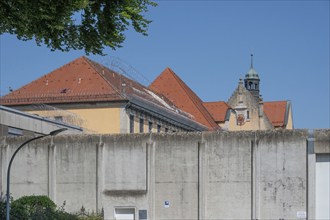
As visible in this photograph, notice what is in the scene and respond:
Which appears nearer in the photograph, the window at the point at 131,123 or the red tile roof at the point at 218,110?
the window at the point at 131,123

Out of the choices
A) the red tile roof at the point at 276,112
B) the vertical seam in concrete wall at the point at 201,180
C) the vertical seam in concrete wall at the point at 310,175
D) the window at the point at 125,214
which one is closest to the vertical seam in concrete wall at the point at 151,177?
the window at the point at 125,214

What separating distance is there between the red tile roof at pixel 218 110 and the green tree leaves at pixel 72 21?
216 feet

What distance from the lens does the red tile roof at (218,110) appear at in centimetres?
8600

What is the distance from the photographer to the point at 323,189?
37.8m

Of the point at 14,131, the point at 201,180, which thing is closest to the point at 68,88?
the point at 14,131

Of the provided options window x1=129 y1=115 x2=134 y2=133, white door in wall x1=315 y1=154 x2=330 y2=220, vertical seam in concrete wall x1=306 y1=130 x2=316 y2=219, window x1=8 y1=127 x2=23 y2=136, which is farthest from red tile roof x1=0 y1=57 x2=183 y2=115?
white door in wall x1=315 y1=154 x2=330 y2=220

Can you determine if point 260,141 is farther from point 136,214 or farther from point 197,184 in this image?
point 136,214

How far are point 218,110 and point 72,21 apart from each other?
6889 centimetres

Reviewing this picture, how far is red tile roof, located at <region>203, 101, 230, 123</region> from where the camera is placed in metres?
86.0

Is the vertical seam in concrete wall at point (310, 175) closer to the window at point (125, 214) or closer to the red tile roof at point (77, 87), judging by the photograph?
the window at point (125, 214)

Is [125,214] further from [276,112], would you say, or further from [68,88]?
[276,112]

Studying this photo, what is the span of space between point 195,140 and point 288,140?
15.8 feet

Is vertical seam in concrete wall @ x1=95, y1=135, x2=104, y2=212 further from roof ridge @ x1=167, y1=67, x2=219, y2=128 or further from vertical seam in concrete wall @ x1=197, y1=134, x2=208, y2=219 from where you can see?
roof ridge @ x1=167, y1=67, x2=219, y2=128

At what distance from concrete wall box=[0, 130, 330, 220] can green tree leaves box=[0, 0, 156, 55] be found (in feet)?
64.7
